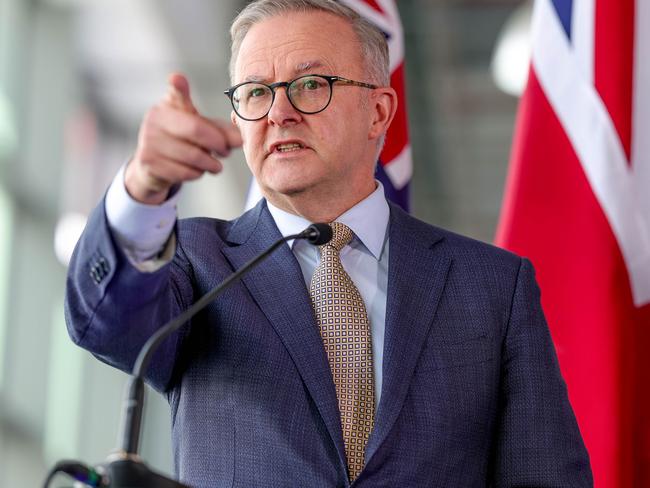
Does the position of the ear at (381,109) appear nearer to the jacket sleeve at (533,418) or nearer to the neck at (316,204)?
Answer: the neck at (316,204)

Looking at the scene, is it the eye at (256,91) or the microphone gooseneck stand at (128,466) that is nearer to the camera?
the microphone gooseneck stand at (128,466)

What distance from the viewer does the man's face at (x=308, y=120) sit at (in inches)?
77.0

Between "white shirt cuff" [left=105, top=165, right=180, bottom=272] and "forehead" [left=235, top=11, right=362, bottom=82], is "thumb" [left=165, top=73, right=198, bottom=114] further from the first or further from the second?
"forehead" [left=235, top=11, right=362, bottom=82]

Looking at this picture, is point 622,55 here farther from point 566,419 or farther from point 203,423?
point 203,423

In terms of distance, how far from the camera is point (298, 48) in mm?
2051

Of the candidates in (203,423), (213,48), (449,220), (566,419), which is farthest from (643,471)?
(449,220)

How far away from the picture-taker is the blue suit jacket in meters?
1.75

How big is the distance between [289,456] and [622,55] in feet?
4.91

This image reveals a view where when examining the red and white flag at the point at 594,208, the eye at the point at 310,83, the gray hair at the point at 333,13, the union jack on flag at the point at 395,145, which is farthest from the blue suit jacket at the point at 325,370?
the union jack on flag at the point at 395,145

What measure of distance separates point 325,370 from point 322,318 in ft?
0.39

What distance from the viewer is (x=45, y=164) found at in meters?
6.22

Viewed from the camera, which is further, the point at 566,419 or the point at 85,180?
the point at 85,180

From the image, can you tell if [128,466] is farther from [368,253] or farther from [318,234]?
[368,253]

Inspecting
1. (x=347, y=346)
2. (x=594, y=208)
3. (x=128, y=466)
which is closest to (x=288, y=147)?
(x=347, y=346)
